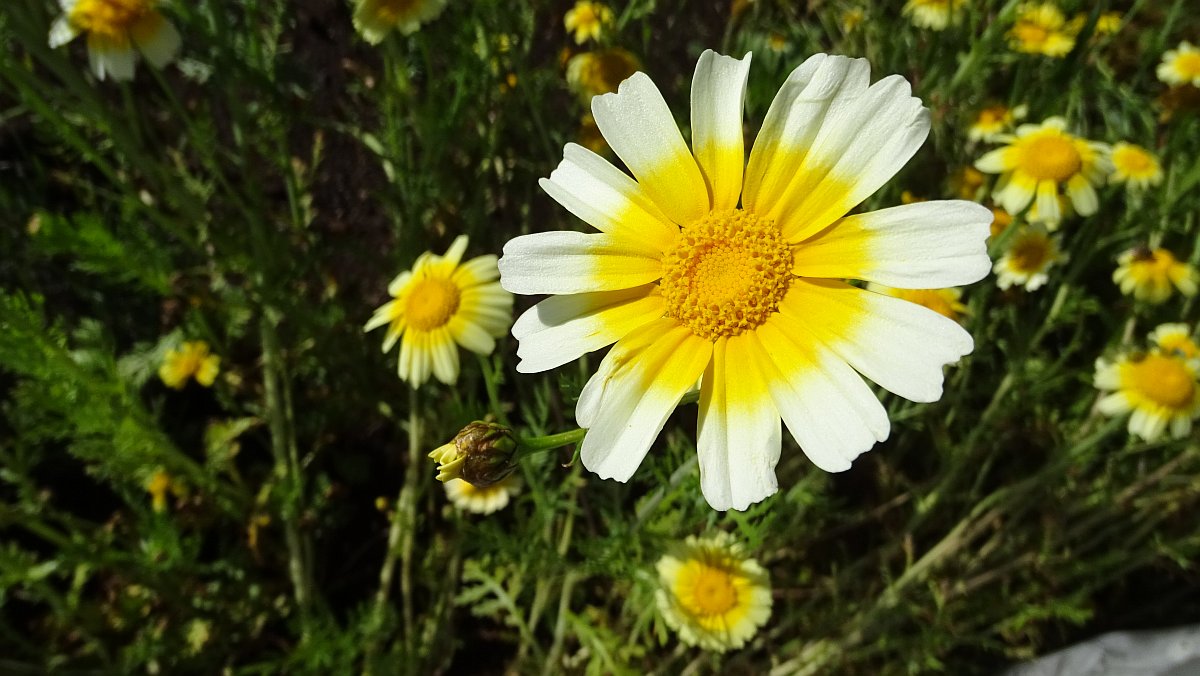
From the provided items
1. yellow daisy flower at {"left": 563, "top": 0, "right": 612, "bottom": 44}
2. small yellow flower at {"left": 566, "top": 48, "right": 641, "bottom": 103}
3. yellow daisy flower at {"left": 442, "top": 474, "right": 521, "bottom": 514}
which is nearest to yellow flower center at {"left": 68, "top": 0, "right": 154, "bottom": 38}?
small yellow flower at {"left": 566, "top": 48, "right": 641, "bottom": 103}

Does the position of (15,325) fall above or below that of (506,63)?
below

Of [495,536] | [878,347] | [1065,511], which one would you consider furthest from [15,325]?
[1065,511]

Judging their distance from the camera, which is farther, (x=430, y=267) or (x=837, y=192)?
(x=430, y=267)

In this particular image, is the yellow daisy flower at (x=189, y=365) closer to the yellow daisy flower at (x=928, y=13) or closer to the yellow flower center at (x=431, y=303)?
the yellow flower center at (x=431, y=303)

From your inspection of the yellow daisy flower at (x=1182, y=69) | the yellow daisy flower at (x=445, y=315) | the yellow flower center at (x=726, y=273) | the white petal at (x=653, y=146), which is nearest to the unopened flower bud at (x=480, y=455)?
the yellow flower center at (x=726, y=273)

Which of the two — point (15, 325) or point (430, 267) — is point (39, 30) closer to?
point (15, 325)

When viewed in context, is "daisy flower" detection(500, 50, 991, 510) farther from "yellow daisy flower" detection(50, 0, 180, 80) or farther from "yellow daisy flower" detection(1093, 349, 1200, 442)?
"yellow daisy flower" detection(50, 0, 180, 80)
